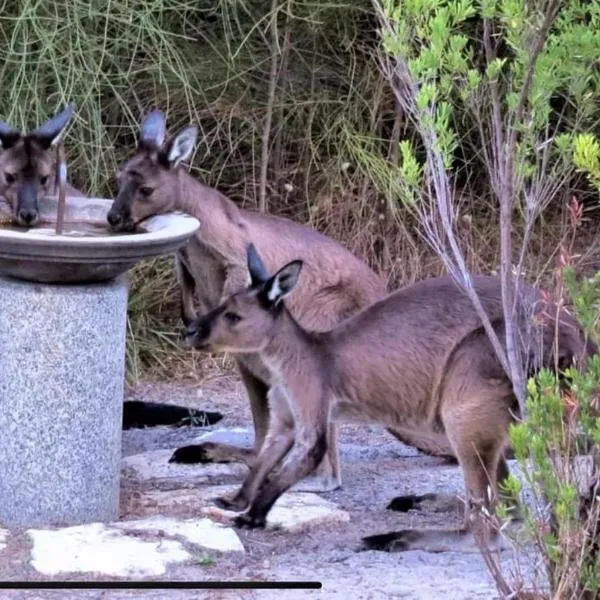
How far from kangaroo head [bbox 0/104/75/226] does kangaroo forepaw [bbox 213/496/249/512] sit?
1.79m

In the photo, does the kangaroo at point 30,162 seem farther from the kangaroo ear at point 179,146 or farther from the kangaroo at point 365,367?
the kangaroo at point 365,367

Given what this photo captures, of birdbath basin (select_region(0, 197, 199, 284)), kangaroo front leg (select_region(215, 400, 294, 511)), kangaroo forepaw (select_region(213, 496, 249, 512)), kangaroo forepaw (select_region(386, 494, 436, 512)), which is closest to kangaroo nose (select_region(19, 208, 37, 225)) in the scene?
birdbath basin (select_region(0, 197, 199, 284))

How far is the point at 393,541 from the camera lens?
5.64m

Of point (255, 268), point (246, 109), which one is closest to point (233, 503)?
point (255, 268)

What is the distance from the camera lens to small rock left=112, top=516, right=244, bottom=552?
549 centimetres

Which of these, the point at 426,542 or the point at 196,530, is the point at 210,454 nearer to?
the point at 196,530

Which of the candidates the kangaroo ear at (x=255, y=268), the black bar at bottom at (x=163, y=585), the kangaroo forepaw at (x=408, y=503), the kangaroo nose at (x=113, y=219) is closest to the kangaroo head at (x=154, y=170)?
the kangaroo nose at (x=113, y=219)

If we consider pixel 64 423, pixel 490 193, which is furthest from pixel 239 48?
pixel 64 423

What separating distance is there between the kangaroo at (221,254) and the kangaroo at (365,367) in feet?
1.96

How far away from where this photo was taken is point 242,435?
→ 7426 millimetres

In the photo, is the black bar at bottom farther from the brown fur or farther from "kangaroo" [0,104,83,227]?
"kangaroo" [0,104,83,227]

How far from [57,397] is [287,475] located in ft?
2.97

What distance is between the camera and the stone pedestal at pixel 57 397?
5504 millimetres

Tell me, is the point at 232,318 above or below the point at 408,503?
above
